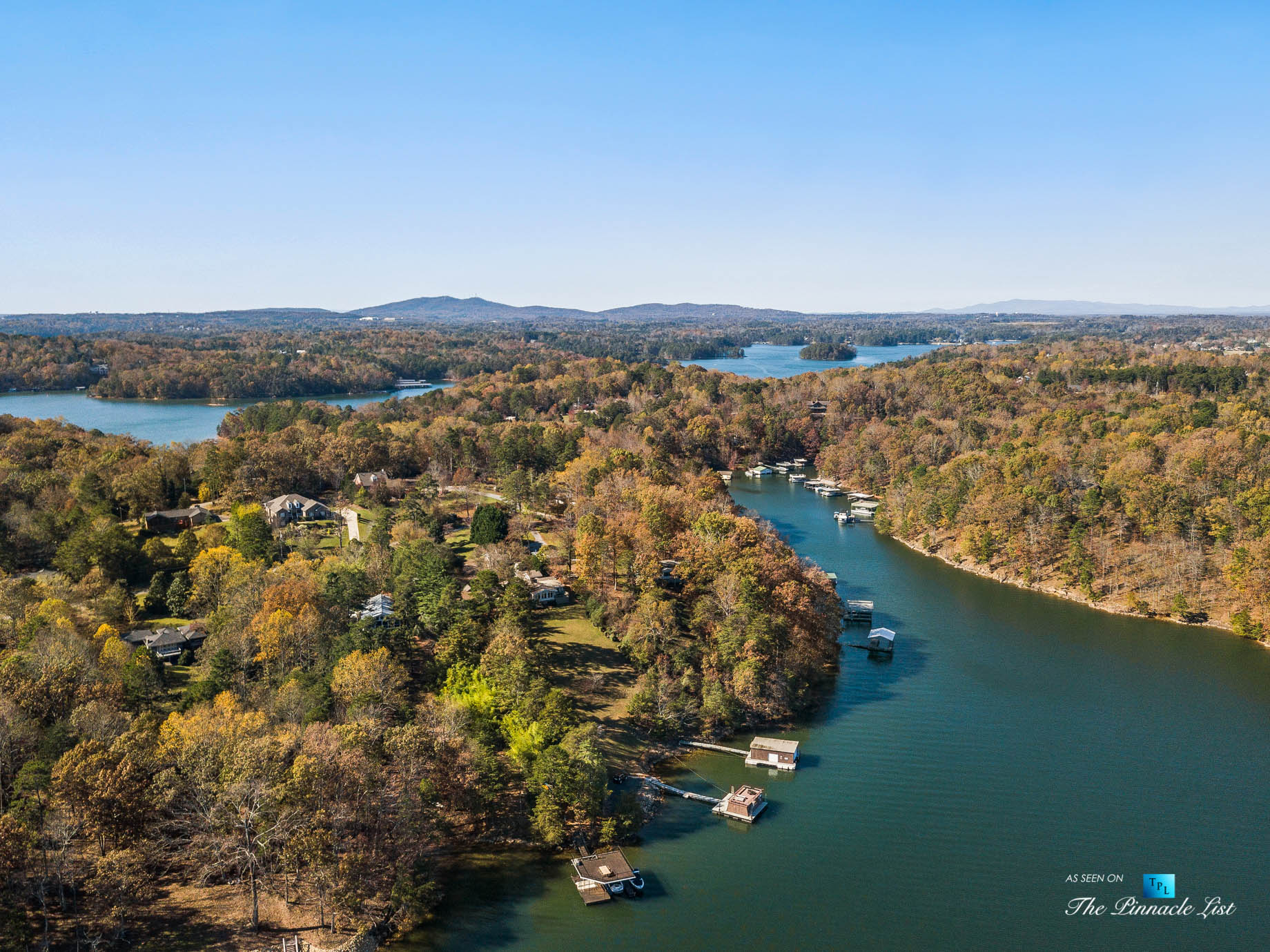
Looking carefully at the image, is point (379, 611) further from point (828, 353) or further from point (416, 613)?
point (828, 353)

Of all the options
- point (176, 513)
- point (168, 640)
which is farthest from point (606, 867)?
point (176, 513)

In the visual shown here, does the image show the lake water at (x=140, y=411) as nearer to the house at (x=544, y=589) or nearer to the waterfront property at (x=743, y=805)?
the house at (x=544, y=589)

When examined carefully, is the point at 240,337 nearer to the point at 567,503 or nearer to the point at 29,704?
the point at 567,503

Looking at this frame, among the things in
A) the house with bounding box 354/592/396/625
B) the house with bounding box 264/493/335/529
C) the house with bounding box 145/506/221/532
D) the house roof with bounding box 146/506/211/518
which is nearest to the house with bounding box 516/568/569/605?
the house with bounding box 354/592/396/625

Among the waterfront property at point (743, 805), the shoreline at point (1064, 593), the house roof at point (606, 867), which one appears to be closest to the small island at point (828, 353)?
the shoreline at point (1064, 593)

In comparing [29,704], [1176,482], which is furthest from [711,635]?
[1176,482]
